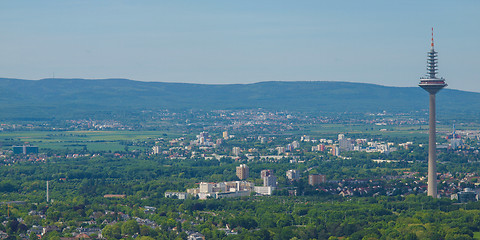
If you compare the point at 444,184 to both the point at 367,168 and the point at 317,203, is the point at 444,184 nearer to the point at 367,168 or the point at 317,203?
the point at 317,203

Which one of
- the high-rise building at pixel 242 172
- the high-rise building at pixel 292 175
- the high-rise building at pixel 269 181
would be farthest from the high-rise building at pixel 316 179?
the high-rise building at pixel 242 172

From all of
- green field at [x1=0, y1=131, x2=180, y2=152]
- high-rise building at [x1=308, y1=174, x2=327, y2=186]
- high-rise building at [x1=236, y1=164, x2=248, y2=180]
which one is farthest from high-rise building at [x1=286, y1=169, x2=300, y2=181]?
green field at [x1=0, y1=131, x2=180, y2=152]

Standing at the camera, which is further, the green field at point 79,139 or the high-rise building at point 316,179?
the green field at point 79,139

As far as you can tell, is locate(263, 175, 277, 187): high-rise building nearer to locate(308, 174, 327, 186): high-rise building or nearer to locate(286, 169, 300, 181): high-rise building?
locate(308, 174, 327, 186): high-rise building

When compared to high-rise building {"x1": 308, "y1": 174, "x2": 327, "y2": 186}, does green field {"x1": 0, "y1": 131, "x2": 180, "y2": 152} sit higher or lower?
higher

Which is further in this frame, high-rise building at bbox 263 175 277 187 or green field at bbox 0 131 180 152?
green field at bbox 0 131 180 152

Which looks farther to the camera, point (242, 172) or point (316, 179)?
point (242, 172)

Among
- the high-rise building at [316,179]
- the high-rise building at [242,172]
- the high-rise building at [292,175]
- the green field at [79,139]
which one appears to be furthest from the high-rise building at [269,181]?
the green field at [79,139]

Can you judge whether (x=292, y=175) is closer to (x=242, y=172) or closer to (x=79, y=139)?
(x=242, y=172)

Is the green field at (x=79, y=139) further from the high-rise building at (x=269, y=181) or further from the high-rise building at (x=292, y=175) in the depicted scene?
the high-rise building at (x=269, y=181)

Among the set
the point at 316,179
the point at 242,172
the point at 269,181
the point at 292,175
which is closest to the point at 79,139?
the point at 242,172

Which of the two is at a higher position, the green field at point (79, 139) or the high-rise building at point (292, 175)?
the green field at point (79, 139)
